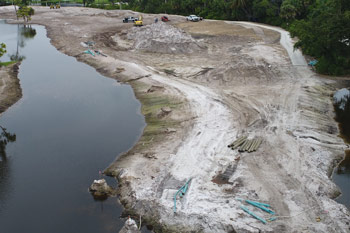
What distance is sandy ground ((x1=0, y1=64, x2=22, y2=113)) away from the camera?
122 feet

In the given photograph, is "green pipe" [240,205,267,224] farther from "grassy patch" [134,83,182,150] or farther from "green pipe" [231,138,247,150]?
"grassy patch" [134,83,182,150]

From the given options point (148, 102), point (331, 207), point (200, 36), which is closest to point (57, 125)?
point (148, 102)

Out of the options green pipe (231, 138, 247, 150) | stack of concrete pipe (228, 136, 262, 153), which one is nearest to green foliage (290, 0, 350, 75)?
stack of concrete pipe (228, 136, 262, 153)

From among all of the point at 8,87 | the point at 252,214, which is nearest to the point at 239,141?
the point at 252,214

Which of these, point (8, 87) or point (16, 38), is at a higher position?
point (8, 87)

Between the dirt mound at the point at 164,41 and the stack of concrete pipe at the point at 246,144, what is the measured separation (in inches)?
1137

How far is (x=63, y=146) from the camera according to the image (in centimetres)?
2836

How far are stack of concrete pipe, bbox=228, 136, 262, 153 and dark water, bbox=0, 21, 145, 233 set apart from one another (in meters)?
8.92

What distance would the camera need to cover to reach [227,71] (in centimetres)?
4191

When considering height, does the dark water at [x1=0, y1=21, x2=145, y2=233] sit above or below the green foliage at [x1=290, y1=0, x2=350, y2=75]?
below

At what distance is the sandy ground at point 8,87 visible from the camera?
1464 inches

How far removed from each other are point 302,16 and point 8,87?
187ft

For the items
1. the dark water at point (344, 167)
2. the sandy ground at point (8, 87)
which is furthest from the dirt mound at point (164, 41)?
the dark water at point (344, 167)

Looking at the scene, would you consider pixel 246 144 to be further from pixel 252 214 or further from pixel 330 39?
pixel 330 39
